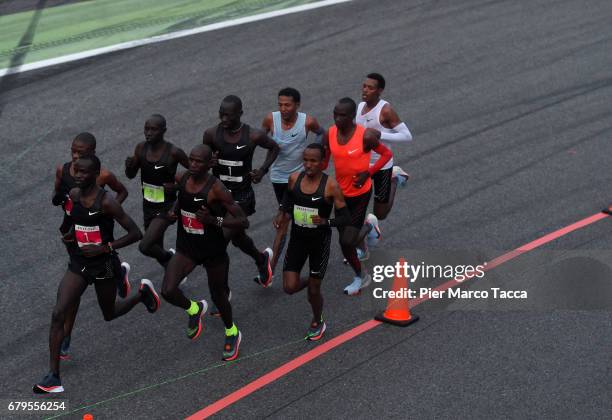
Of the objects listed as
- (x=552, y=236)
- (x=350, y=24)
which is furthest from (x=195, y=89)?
(x=552, y=236)

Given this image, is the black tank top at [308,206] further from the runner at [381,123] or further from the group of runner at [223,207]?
the runner at [381,123]

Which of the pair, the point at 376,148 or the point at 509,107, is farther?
the point at 509,107

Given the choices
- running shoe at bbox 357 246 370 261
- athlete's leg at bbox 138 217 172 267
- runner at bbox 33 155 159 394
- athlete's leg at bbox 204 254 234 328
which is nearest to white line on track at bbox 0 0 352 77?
athlete's leg at bbox 138 217 172 267

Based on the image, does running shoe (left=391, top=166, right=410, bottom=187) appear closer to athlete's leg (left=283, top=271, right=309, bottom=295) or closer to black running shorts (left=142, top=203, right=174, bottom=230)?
athlete's leg (left=283, top=271, right=309, bottom=295)

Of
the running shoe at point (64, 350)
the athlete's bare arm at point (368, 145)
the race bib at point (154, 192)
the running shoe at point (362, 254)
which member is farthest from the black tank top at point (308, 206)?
the running shoe at point (64, 350)

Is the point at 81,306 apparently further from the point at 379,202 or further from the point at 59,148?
the point at 59,148

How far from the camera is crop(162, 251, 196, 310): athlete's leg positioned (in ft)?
32.0

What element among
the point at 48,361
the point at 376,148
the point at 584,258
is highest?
the point at 376,148

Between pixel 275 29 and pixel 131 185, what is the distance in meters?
7.97

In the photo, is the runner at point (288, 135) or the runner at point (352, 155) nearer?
the runner at point (352, 155)

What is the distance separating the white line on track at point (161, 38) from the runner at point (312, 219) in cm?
1077

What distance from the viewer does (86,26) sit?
71.8 ft

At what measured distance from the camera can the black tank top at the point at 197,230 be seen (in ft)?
31.8

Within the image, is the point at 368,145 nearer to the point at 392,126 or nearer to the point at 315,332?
the point at 392,126
